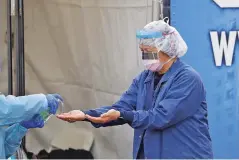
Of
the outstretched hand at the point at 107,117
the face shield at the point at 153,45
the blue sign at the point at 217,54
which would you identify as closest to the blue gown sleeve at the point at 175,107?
the outstretched hand at the point at 107,117

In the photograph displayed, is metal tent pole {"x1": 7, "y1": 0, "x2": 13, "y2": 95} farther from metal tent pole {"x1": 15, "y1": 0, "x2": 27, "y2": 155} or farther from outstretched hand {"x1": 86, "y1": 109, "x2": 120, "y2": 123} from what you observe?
outstretched hand {"x1": 86, "y1": 109, "x2": 120, "y2": 123}

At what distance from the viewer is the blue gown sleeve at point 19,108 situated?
288 cm

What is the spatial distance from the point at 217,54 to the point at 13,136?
2.04 m

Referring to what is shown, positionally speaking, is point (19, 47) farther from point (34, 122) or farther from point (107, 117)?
point (107, 117)

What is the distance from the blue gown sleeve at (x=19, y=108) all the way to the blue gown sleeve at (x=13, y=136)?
0.20 m

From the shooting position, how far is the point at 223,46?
4555mm

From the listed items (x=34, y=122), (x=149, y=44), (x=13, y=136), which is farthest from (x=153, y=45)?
(x=13, y=136)

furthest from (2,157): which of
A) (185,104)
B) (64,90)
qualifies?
(64,90)

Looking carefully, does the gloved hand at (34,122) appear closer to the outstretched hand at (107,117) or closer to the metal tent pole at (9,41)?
the outstretched hand at (107,117)

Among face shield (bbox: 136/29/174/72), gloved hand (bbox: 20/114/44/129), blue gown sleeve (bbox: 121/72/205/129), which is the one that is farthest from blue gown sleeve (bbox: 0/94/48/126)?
face shield (bbox: 136/29/174/72)

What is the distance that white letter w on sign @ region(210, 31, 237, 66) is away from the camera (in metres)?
4.52

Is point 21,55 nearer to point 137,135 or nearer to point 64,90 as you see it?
point 64,90

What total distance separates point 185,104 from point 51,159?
2910 millimetres

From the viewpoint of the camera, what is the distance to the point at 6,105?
2873mm
